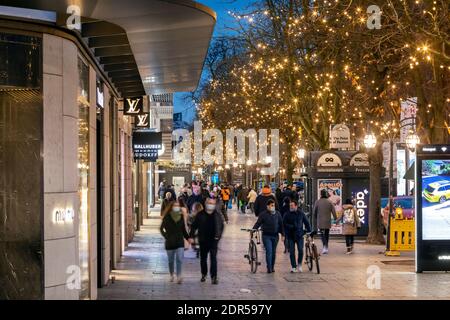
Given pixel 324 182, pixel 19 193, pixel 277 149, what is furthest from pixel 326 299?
pixel 277 149

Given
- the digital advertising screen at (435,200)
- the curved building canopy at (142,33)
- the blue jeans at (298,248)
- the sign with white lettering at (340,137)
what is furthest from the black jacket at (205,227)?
the sign with white lettering at (340,137)

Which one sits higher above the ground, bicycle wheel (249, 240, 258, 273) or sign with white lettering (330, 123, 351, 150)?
sign with white lettering (330, 123, 351, 150)

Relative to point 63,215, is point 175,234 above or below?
below

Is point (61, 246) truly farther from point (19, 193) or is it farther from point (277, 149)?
point (277, 149)

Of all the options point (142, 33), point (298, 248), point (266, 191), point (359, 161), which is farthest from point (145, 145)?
point (142, 33)

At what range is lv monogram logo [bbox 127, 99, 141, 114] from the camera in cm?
2272

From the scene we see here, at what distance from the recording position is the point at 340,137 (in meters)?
32.4

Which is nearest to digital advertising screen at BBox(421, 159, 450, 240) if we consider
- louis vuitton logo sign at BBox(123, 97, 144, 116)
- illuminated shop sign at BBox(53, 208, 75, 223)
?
louis vuitton logo sign at BBox(123, 97, 144, 116)

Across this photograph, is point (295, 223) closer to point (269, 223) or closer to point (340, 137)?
point (269, 223)

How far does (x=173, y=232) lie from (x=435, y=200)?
576 centimetres

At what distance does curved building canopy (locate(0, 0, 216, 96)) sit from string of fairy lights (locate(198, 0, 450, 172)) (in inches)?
176

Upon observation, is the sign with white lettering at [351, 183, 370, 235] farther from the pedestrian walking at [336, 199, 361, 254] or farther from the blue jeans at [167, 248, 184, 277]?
the blue jeans at [167, 248, 184, 277]

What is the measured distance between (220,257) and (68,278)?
13.1 meters

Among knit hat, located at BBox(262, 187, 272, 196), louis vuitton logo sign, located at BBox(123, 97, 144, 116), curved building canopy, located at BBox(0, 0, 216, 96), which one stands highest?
curved building canopy, located at BBox(0, 0, 216, 96)
